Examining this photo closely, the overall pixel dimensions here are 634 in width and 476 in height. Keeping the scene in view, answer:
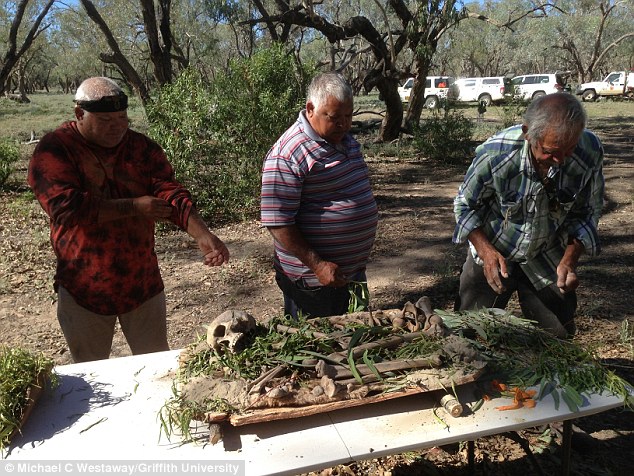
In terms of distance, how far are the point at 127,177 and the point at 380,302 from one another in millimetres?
2873

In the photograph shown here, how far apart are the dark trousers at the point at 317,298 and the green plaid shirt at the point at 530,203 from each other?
0.65m

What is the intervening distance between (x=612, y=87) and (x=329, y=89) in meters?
34.7

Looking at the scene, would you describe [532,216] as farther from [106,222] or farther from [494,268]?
[106,222]

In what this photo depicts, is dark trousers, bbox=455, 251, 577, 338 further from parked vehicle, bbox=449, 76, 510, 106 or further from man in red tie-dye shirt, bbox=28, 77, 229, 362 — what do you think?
parked vehicle, bbox=449, 76, 510, 106

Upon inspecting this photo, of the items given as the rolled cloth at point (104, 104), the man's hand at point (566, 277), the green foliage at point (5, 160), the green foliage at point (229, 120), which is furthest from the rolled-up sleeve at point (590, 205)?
the green foliage at point (5, 160)

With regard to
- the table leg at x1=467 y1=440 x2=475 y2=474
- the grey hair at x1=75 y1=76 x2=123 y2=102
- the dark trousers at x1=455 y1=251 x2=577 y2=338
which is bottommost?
the table leg at x1=467 y1=440 x2=475 y2=474

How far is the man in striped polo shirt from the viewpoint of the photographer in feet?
8.79

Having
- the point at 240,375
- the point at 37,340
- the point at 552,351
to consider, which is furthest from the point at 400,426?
the point at 37,340

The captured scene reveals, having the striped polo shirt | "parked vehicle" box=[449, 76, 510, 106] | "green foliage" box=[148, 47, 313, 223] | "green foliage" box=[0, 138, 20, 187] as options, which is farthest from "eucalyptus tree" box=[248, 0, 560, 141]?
"parked vehicle" box=[449, 76, 510, 106]

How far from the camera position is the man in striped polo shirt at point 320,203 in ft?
8.79

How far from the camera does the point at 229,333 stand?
207cm

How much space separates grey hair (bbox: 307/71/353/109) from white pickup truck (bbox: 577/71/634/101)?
32.7 metres

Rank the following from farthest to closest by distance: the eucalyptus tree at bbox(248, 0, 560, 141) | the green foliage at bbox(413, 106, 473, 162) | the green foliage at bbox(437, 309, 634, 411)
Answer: the green foliage at bbox(413, 106, 473, 162) → the eucalyptus tree at bbox(248, 0, 560, 141) → the green foliage at bbox(437, 309, 634, 411)

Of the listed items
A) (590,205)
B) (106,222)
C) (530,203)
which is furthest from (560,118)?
(106,222)
